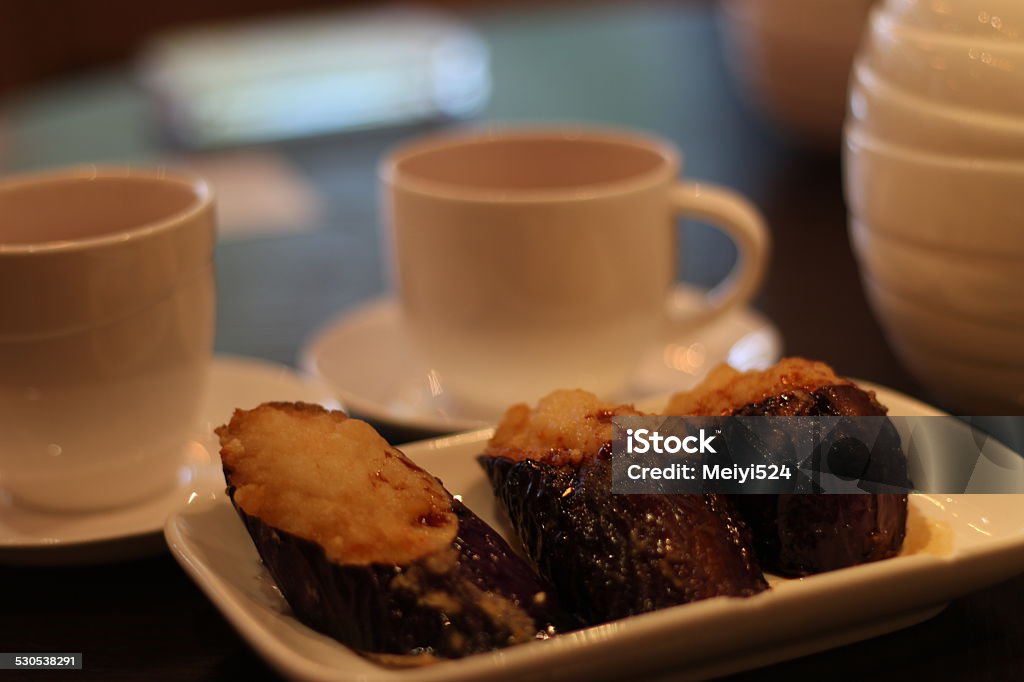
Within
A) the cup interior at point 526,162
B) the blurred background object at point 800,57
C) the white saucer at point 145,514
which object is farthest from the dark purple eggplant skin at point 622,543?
the blurred background object at point 800,57

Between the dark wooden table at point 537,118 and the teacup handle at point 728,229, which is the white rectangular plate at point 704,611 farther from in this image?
the teacup handle at point 728,229

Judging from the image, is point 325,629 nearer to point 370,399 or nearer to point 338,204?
point 370,399

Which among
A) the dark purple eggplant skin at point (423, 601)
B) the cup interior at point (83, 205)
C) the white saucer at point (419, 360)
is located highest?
the cup interior at point (83, 205)

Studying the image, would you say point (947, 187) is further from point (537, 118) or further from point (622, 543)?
point (537, 118)

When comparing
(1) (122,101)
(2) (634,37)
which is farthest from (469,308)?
(2) (634,37)

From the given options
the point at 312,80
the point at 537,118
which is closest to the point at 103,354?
the point at 537,118

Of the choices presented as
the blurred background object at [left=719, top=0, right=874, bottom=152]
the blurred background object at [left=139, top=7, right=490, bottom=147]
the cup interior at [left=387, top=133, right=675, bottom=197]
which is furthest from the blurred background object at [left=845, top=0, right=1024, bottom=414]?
the blurred background object at [left=139, top=7, right=490, bottom=147]
